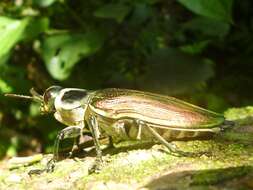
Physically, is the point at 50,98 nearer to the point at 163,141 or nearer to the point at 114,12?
the point at 163,141

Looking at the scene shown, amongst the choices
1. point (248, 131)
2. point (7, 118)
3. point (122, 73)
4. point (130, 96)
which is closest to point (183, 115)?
point (130, 96)

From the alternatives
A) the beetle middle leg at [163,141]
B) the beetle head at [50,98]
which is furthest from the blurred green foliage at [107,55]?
the beetle middle leg at [163,141]

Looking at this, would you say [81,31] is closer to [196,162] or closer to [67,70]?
[67,70]

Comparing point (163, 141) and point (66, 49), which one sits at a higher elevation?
point (66, 49)

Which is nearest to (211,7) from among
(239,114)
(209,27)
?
(239,114)

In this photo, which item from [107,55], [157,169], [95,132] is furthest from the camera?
[107,55]

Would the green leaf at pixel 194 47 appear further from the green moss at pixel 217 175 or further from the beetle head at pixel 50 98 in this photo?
the green moss at pixel 217 175

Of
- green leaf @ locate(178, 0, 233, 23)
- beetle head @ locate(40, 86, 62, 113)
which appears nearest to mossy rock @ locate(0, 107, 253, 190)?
beetle head @ locate(40, 86, 62, 113)

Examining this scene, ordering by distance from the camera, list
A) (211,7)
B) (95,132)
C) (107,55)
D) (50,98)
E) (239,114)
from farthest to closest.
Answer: (107,55) < (211,7) < (239,114) < (50,98) < (95,132)
